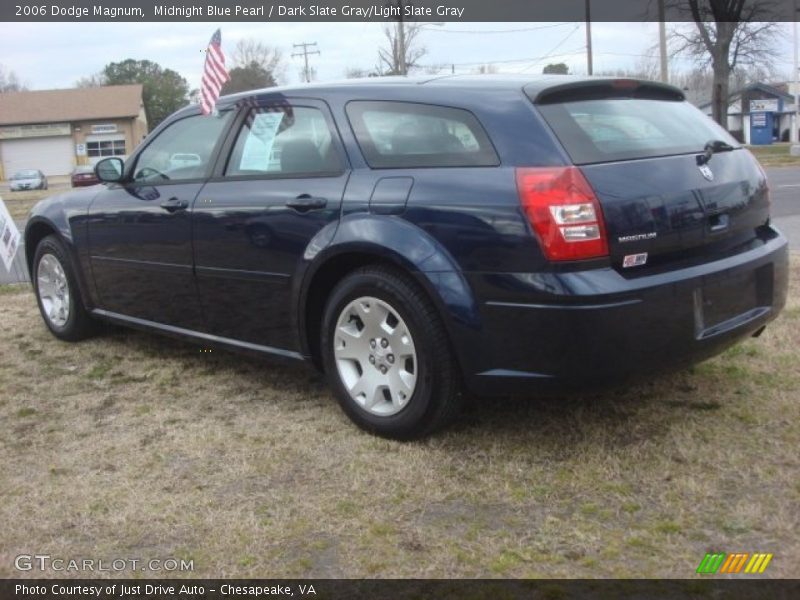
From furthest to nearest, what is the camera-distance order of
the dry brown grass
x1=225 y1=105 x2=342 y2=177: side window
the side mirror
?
the side mirror → x1=225 y1=105 x2=342 y2=177: side window → the dry brown grass

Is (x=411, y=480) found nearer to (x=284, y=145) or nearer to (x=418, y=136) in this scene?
Result: (x=418, y=136)

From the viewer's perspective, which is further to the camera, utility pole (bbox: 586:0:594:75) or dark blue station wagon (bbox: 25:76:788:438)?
utility pole (bbox: 586:0:594:75)

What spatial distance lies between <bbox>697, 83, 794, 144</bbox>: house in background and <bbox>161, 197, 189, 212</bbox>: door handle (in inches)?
2032

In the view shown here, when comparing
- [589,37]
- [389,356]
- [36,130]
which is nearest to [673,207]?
[389,356]

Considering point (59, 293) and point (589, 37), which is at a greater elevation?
point (589, 37)

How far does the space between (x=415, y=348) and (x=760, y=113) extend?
183 ft

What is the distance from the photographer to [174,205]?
4566mm

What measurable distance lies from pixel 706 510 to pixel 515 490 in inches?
Result: 26.7

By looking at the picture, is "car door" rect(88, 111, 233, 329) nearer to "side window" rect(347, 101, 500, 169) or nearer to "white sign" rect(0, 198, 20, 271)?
"side window" rect(347, 101, 500, 169)

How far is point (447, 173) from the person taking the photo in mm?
3432

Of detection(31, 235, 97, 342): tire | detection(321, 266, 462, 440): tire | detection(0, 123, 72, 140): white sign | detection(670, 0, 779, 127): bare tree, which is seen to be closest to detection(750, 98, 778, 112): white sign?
detection(670, 0, 779, 127): bare tree

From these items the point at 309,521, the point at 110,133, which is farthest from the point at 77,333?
the point at 110,133

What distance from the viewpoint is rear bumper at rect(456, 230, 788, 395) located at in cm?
310
